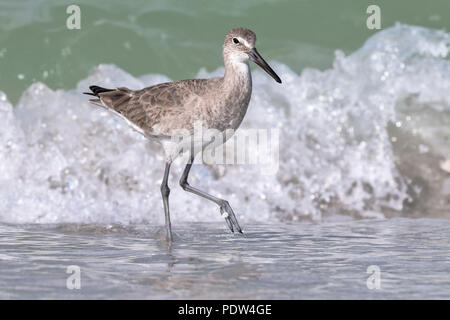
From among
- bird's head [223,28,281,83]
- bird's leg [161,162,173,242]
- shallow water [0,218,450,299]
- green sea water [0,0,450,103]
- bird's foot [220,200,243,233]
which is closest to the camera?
shallow water [0,218,450,299]

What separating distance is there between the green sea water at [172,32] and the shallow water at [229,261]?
362cm

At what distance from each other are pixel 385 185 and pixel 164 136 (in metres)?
2.78

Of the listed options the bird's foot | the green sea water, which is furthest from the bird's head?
the green sea water

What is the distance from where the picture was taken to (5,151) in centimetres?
922

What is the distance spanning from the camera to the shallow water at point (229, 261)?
5254mm

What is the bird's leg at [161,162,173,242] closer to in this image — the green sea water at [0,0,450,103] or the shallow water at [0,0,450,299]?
the shallow water at [0,0,450,299]

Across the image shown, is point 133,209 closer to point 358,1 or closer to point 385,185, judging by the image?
point 385,185

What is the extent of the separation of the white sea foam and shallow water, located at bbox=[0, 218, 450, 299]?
81cm

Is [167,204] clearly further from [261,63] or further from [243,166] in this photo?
[243,166]

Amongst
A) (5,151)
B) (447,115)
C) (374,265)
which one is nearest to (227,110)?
(374,265)

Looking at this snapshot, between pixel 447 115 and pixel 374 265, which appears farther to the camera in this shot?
pixel 447 115

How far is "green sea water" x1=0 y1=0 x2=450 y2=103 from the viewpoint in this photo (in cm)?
1105

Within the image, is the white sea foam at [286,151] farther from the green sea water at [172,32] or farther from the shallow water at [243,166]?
the green sea water at [172,32]

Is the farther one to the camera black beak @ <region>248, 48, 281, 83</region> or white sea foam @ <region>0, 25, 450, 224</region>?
white sea foam @ <region>0, 25, 450, 224</region>
